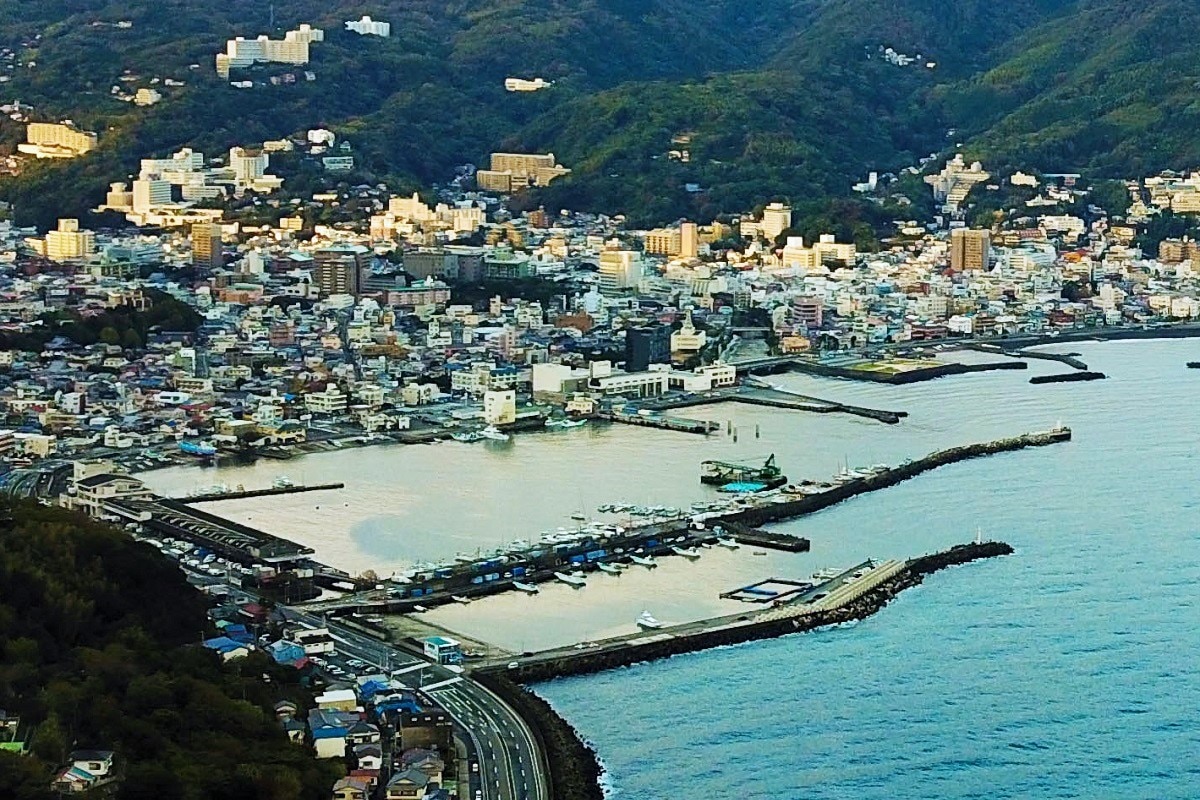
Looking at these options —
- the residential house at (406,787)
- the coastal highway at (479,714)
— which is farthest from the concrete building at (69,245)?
the residential house at (406,787)

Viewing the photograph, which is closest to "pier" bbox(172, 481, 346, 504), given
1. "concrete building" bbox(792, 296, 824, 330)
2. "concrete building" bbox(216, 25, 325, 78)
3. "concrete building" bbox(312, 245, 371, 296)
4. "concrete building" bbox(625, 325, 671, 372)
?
"concrete building" bbox(625, 325, 671, 372)

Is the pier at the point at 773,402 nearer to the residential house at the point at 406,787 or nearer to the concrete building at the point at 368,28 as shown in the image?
the residential house at the point at 406,787

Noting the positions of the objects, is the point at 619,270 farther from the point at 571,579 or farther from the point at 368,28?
the point at 368,28

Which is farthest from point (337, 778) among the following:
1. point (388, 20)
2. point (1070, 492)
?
point (388, 20)

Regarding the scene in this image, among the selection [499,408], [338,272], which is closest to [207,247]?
[338,272]

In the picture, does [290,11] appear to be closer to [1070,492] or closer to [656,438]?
[656,438]

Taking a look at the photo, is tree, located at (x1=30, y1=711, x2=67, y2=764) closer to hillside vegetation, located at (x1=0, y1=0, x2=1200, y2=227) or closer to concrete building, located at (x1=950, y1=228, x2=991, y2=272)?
concrete building, located at (x1=950, y1=228, x2=991, y2=272)
